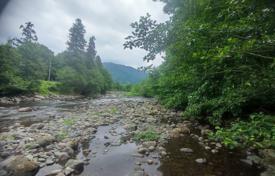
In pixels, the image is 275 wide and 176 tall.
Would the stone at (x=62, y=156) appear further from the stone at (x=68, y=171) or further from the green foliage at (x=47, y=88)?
the green foliage at (x=47, y=88)

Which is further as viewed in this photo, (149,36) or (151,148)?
(151,148)

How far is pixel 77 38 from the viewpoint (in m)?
42.7

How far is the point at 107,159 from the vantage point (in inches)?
236

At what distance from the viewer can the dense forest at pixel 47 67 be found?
24.2 meters

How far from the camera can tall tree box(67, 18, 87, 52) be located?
42031mm

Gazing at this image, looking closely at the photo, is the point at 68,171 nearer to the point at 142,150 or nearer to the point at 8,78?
the point at 142,150

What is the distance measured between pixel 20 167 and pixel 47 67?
38.3m

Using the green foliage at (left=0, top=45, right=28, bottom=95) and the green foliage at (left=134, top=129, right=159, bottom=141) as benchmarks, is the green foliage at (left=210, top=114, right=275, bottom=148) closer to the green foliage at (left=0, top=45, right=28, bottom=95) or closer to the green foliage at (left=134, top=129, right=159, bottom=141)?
the green foliage at (left=134, top=129, right=159, bottom=141)

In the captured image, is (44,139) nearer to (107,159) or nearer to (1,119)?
(107,159)

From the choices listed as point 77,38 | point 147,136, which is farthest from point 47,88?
point 147,136

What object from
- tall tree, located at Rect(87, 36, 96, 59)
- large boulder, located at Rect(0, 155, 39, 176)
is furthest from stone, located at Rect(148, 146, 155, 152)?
tall tree, located at Rect(87, 36, 96, 59)

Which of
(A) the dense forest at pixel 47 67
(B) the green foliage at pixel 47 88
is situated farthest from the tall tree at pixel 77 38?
(B) the green foliage at pixel 47 88

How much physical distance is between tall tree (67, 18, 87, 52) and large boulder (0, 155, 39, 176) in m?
39.3

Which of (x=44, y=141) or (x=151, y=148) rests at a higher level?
(x=151, y=148)
